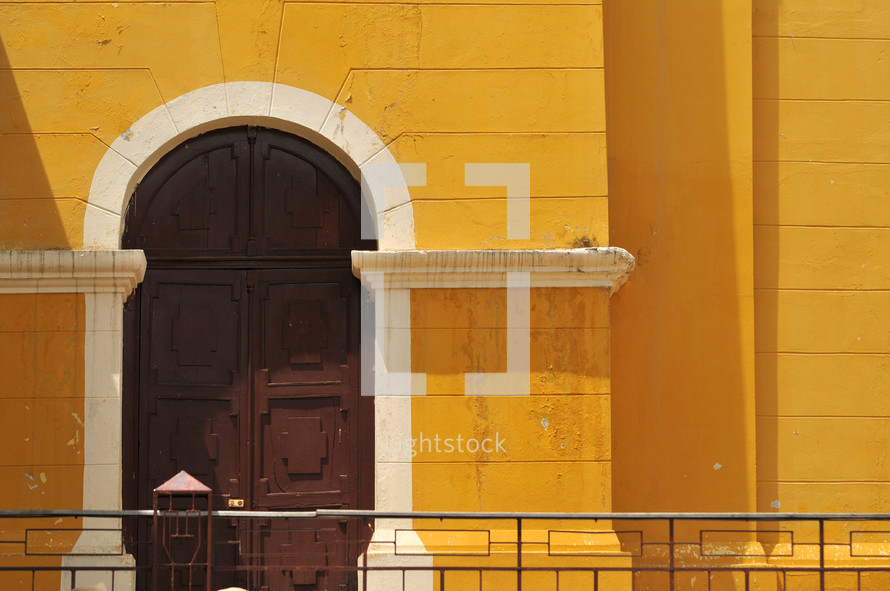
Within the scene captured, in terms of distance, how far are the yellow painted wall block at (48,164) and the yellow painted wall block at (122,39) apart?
1.63 feet

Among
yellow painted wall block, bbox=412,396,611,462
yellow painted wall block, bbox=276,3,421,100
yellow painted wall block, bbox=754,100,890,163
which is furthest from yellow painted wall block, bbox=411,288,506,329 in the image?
yellow painted wall block, bbox=754,100,890,163

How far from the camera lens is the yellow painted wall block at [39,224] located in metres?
7.05

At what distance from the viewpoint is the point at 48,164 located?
7109 millimetres

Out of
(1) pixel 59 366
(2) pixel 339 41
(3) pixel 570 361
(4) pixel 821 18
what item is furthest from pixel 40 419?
(4) pixel 821 18

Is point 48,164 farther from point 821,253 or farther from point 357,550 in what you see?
point 821,253

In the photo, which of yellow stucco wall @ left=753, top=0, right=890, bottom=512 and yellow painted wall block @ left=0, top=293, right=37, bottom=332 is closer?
yellow painted wall block @ left=0, top=293, right=37, bottom=332

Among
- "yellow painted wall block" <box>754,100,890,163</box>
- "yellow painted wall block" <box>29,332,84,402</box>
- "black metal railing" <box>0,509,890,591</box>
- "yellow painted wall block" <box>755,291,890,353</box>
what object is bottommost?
"black metal railing" <box>0,509,890,591</box>

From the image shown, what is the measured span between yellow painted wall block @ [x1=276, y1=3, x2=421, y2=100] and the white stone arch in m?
0.13

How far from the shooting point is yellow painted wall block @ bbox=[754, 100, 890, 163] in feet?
26.9

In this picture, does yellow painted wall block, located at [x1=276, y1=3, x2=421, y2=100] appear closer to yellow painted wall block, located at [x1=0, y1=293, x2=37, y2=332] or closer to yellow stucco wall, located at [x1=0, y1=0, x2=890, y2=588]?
yellow stucco wall, located at [x1=0, y1=0, x2=890, y2=588]

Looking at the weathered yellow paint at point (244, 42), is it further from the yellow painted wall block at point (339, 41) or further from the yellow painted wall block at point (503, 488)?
the yellow painted wall block at point (503, 488)

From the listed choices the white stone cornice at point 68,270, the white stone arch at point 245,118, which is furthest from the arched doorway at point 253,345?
the white stone cornice at point 68,270

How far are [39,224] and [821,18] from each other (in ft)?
19.2

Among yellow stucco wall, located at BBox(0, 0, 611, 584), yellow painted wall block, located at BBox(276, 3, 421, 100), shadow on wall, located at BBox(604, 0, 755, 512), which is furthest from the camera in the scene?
shadow on wall, located at BBox(604, 0, 755, 512)
